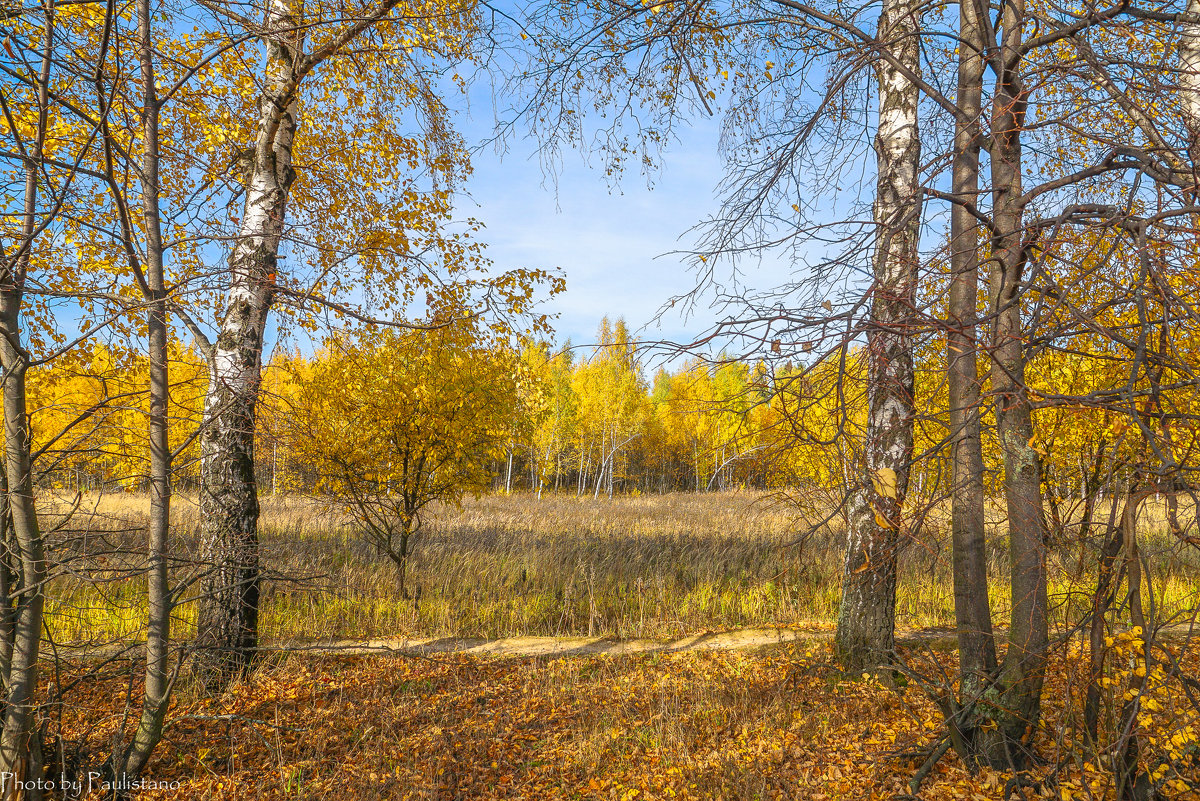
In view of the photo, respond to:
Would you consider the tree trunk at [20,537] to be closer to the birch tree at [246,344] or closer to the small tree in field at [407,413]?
the birch tree at [246,344]

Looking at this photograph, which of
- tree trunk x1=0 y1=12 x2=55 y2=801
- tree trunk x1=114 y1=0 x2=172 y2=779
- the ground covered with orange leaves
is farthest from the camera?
the ground covered with orange leaves

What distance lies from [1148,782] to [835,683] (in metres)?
2.32

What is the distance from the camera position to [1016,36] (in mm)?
2943

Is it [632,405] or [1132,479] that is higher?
[632,405]

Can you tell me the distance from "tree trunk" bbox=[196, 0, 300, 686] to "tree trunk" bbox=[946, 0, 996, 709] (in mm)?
4695

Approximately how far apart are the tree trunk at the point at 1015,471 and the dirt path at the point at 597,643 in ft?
10.4

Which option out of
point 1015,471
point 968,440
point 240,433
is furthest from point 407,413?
point 1015,471

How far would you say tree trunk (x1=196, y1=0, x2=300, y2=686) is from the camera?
16.0 ft

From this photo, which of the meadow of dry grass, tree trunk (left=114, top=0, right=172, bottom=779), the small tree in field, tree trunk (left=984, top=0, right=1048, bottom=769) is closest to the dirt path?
the meadow of dry grass

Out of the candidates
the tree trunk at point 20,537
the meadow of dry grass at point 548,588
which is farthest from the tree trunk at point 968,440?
the tree trunk at point 20,537

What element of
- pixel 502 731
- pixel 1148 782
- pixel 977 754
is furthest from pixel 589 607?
pixel 1148 782

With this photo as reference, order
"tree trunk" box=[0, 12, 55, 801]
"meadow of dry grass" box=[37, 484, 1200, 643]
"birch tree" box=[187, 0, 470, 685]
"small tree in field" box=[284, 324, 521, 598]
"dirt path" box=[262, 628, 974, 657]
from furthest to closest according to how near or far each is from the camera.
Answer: "small tree in field" box=[284, 324, 521, 598] < "meadow of dry grass" box=[37, 484, 1200, 643] < "dirt path" box=[262, 628, 974, 657] < "birch tree" box=[187, 0, 470, 685] < "tree trunk" box=[0, 12, 55, 801]

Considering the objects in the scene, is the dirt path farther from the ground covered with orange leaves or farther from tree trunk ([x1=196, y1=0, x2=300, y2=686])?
tree trunk ([x1=196, y1=0, x2=300, y2=686])

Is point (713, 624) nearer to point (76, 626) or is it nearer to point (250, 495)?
point (250, 495)
